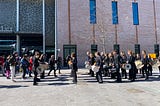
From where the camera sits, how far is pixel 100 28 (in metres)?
29.8

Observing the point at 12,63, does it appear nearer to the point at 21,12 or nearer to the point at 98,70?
the point at 98,70

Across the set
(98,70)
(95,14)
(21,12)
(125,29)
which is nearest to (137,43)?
(125,29)

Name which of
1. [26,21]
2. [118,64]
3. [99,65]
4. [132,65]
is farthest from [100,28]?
[99,65]

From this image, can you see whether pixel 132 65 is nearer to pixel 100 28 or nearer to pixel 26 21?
pixel 100 28

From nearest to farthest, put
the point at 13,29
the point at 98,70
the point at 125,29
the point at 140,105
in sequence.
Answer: the point at 140,105, the point at 98,70, the point at 13,29, the point at 125,29

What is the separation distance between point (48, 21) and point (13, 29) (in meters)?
4.51

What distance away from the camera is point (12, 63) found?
1412 cm

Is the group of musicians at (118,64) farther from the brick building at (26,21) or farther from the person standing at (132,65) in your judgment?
the brick building at (26,21)

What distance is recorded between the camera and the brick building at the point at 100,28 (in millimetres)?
29469

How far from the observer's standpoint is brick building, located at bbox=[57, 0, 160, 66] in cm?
2947

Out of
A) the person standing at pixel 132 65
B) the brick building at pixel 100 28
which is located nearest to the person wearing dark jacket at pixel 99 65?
the person standing at pixel 132 65

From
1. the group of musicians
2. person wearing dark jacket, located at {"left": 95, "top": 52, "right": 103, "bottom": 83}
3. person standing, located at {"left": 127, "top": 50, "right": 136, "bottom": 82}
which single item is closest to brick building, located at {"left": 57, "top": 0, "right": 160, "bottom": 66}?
the group of musicians

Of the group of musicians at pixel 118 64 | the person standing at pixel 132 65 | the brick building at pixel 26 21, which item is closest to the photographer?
the group of musicians at pixel 118 64

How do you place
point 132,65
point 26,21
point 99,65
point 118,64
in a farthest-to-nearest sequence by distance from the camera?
point 26,21, point 132,65, point 118,64, point 99,65
